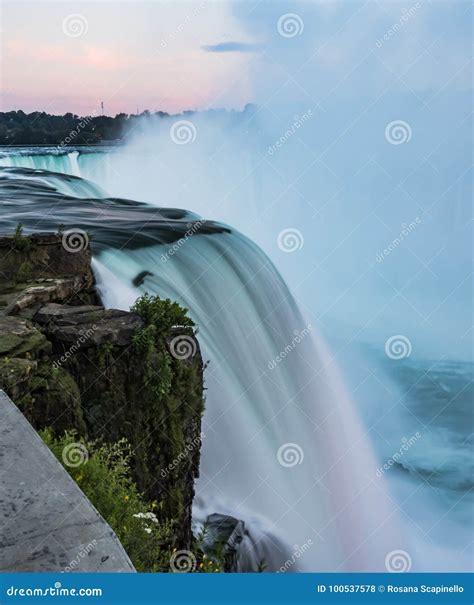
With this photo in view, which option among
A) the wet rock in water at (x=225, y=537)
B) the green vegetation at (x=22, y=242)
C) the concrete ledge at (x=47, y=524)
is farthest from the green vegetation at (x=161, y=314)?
the concrete ledge at (x=47, y=524)

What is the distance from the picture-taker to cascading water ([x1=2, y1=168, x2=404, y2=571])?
785cm

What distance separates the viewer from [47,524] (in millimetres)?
2469

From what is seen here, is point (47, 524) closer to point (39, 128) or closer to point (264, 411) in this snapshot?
point (264, 411)

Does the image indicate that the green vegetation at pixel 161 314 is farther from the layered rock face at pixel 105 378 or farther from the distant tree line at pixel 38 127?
the distant tree line at pixel 38 127

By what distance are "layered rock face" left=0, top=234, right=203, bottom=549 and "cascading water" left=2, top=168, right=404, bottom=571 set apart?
49.5 inches

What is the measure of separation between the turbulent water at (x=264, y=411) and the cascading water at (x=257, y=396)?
19 mm

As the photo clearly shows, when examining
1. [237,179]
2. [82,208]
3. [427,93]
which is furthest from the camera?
[427,93]

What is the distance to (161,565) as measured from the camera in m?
3.83

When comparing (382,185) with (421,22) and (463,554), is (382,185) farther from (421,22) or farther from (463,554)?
(463,554)

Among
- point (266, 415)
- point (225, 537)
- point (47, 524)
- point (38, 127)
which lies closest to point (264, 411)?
point (266, 415)

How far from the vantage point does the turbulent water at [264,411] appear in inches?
312

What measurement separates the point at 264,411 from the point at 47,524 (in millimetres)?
6055

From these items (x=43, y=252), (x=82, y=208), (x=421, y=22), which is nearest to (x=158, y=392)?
(x=43, y=252)

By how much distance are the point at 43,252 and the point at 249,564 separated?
328 cm
